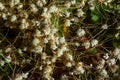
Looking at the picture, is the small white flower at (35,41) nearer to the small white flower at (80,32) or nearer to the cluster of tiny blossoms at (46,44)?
the cluster of tiny blossoms at (46,44)

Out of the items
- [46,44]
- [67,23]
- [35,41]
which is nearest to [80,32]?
[67,23]

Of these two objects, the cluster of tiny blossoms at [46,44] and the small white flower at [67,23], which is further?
the small white flower at [67,23]

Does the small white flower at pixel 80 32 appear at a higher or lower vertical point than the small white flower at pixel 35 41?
lower

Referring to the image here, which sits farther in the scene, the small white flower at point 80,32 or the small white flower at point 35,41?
the small white flower at point 80,32

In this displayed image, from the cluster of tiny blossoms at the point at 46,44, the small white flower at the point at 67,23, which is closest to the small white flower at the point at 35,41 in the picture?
the cluster of tiny blossoms at the point at 46,44

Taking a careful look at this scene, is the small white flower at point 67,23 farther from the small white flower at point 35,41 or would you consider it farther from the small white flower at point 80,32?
the small white flower at point 35,41

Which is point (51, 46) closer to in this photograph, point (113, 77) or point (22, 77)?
point (22, 77)

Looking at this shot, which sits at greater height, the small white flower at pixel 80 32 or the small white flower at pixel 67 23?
the small white flower at pixel 67 23

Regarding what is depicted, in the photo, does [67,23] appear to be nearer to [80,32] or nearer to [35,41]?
[80,32]

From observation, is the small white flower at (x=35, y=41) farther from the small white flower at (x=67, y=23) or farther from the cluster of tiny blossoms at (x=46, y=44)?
the small white flower at (x=67, y=23)

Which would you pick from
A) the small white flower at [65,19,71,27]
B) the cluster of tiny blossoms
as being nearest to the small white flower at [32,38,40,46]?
the cluster of tiny blossoms
